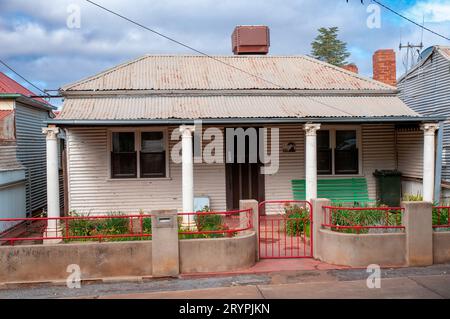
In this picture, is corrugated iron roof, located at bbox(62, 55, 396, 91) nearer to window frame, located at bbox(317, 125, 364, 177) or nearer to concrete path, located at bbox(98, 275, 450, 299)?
window frame, located at bbox(317, 125, 364, 177)

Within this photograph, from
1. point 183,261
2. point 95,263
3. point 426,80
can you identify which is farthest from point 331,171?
point 95,263

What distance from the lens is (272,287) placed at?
723 cm

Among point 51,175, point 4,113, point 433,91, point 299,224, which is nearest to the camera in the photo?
point 299,224

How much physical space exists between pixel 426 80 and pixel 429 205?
842cm

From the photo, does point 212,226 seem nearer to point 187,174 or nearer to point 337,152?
point 187,174

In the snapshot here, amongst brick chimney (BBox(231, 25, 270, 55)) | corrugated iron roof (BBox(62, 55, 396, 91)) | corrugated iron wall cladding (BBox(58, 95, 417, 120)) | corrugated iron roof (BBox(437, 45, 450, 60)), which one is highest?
brick chimney (BBox(231, 25, 270, 55))

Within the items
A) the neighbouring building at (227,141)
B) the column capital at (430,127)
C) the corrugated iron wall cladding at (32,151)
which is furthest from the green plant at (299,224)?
the corrugated iron wall cladding at (32,151)

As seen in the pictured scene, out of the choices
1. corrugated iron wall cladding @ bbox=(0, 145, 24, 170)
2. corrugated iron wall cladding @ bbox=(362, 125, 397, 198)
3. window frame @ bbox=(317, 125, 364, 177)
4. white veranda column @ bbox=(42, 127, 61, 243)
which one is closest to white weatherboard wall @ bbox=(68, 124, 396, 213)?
window frame @ bbox=(317, 125, 364, 177)

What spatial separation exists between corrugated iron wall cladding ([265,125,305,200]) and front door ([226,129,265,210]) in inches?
11.6

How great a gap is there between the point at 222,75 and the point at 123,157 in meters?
4.20

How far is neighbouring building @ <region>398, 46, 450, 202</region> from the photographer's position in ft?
42.7

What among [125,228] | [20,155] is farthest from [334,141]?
[20,155]

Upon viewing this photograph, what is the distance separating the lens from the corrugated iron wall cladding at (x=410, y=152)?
13.0m

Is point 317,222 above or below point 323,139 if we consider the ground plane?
below
